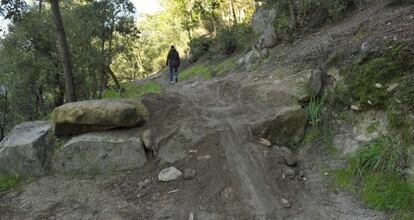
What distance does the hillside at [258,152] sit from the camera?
468 centimetres

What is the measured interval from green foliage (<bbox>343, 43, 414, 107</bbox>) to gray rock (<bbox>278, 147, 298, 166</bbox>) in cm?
139

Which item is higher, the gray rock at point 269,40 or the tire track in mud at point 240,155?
the gray rock at point 269,40

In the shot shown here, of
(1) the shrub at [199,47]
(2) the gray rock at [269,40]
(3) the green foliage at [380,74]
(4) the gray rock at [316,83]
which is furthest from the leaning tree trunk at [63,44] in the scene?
(1) the shrub at [199,47]

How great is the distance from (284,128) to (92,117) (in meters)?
3.33

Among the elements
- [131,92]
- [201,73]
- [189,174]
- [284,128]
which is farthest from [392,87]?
[131,92]

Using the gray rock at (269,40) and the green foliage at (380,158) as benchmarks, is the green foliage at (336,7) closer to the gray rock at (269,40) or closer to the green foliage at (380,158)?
the gray rock at (269,40)

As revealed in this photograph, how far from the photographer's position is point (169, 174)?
536 cm

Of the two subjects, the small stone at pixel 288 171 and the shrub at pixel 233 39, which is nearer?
the small stone at pixel 288 171

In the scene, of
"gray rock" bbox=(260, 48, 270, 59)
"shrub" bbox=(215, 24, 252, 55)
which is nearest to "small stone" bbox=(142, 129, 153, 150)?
"gray rock" bbox=(260, 48, 270, 59)

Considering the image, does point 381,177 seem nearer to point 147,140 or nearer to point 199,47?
point 147,140

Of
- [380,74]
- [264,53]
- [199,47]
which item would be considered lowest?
[380,74]

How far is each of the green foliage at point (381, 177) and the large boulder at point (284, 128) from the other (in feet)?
3.41

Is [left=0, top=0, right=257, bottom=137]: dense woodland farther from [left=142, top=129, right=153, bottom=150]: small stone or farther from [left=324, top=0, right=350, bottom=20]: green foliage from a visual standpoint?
[left=142, top=129, right=153, bottom=150]: small stone

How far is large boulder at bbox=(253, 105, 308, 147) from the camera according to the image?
6039 mm
